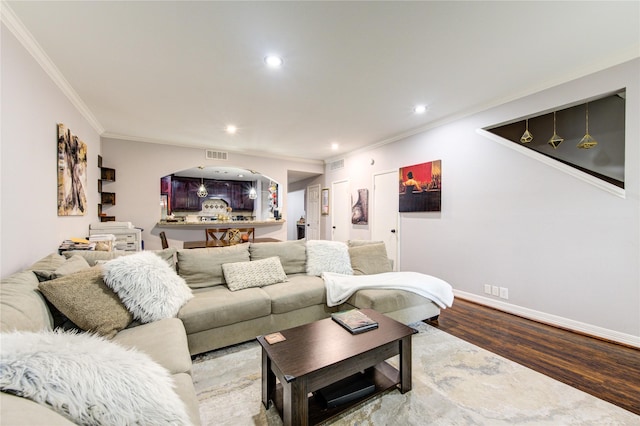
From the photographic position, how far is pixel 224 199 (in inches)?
358

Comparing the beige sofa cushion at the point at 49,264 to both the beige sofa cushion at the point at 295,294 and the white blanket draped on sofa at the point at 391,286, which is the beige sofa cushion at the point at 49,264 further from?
the white blanket draped on sofa at the point at 391,286

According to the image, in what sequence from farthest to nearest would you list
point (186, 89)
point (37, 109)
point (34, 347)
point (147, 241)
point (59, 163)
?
point (147, 241) < point (186, 89) < point (59, 163) < point (37, 109) < point (34, 347)

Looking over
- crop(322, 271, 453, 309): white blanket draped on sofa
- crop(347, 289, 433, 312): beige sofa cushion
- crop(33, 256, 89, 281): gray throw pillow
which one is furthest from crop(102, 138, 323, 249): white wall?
crop(347, 289, 433, 312): beige sofa cushion

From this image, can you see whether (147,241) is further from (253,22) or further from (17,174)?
(253,22)

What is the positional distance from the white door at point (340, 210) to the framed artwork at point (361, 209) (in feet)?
0.74

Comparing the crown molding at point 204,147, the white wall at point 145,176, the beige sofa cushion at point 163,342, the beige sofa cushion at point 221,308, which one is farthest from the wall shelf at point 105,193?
the beige sofa cushion at point 163,342

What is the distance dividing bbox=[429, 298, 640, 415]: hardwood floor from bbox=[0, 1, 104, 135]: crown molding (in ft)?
14.2

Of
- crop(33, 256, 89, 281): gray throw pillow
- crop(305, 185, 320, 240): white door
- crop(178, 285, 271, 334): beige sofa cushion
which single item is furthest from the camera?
crop(305, 185, 320, 240): white door

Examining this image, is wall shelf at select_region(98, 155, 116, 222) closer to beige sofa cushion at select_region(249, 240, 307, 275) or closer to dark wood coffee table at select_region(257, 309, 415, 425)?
beige sofa cushion at select_region(249, 240, 307, 275)

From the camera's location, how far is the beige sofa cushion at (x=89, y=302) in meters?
1.50

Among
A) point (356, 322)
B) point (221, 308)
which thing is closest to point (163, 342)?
point (221, 308)

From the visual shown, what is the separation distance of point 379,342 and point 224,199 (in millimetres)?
8449

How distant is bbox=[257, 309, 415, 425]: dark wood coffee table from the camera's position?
1310 millimetres

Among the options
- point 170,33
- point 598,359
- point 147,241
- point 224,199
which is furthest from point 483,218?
point 224,199
